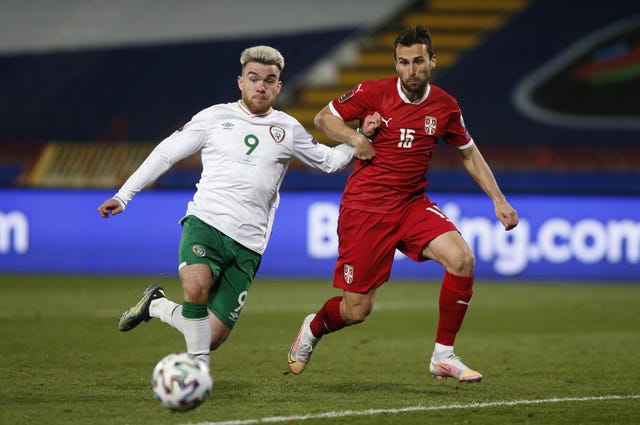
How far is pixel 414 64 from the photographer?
20.3 ft

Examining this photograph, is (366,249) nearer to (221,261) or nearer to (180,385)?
(221,261)

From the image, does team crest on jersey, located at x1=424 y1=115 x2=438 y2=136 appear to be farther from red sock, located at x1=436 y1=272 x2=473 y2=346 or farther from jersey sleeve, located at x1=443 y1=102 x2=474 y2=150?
red sock, located at x1=436 y1=272 x2=473 y2=346

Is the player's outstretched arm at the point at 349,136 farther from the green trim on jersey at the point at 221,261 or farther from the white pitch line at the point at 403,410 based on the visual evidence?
the white pitch line at the point at 403,410

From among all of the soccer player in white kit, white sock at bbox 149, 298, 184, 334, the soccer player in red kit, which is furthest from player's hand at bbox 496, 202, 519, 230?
white sock at bbox 149, 298, 184, 334

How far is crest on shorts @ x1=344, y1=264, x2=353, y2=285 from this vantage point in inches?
256

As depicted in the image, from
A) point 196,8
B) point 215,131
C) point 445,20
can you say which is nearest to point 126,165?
point 196,8

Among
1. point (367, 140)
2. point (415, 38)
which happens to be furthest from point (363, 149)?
point (415, 38)

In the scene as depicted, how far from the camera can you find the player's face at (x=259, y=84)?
19.6 feet

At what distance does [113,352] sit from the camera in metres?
7.96

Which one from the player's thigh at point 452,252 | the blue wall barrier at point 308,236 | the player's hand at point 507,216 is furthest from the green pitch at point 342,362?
the blue wall barrier at point 308,236

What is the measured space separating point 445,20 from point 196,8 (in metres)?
5.13

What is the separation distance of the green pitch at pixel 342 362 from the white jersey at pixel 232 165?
944mm

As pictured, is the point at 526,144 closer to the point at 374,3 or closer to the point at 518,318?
the point at 374,3

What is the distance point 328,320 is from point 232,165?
1281 millimetres
